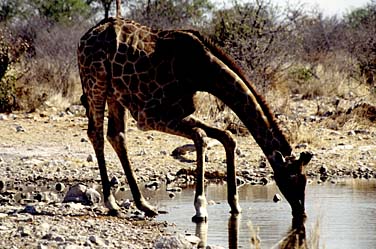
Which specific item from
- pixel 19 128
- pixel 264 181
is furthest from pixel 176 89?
pixel 19 128

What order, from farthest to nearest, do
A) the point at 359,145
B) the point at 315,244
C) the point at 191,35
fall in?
the point at 359,145 → the point at 191,35 → the point at 315,244

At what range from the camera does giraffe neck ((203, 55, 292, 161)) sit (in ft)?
35.6

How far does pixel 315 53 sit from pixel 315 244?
27.5m

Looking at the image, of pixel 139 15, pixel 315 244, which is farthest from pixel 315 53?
pixel 315 244

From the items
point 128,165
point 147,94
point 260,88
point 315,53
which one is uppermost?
point 315,53

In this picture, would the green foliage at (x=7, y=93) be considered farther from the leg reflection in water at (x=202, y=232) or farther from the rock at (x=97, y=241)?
the rock at (x=97, y=241)

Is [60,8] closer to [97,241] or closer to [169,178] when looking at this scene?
[169,178]

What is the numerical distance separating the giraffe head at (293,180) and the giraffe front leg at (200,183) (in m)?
0.85

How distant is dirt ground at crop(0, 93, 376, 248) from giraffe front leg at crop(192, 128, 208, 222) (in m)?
0.53

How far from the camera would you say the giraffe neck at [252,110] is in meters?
10.9

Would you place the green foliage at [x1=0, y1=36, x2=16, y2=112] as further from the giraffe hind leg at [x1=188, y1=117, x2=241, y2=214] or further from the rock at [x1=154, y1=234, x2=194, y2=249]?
the rock at [x1=154, y1=234, x2=194, y2=249]

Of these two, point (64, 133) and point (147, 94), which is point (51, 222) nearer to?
point (147, 94)

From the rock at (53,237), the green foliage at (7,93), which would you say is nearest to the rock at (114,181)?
the rock at (53,237)

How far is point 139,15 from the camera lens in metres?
33.3
